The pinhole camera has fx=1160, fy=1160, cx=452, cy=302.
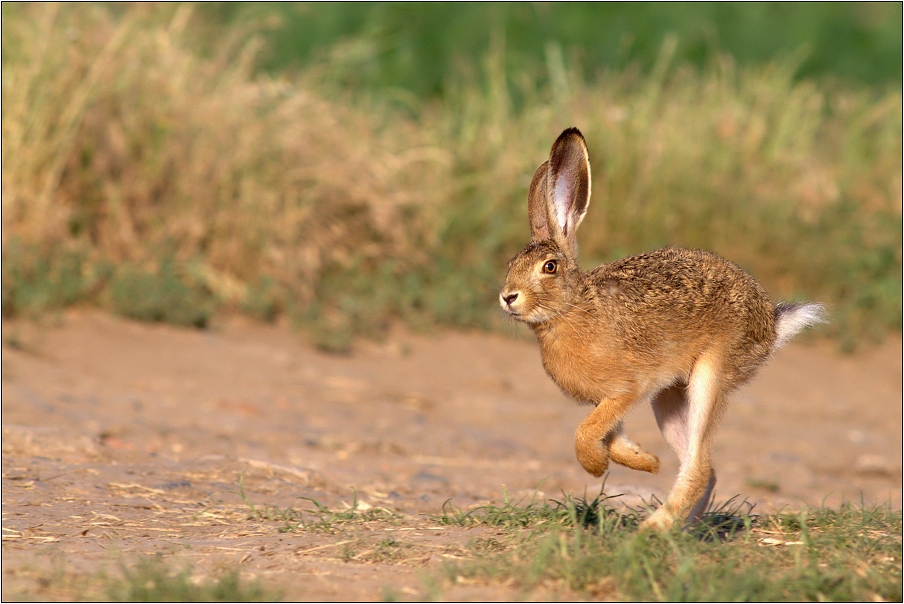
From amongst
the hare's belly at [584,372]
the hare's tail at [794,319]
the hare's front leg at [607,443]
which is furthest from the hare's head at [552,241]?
the hare's tail at [794,319]

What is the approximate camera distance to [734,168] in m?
11.4

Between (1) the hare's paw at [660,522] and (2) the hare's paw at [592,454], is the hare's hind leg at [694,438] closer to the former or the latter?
(1) the hare's paw at [660,522]

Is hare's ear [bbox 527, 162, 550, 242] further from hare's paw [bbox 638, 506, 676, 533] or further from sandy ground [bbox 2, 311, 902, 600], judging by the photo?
hare's paw [bbox 638, 506, 676, 533]

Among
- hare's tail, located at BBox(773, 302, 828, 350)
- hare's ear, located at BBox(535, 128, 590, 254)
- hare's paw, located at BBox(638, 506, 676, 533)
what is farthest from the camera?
hare's tail, located at BBox(773, 302, 828, 350)

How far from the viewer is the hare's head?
4562mm

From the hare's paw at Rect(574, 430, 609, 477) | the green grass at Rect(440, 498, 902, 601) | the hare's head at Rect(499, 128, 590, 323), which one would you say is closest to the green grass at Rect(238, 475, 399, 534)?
the green grass at Rect(440, 498, 902, 601)

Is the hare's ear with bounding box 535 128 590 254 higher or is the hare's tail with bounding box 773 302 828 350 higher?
the hare's ear with bounding box 535 128 590 254

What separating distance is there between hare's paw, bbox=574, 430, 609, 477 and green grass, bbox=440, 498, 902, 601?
0.18 m

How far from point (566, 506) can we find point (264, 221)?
18.1 ft

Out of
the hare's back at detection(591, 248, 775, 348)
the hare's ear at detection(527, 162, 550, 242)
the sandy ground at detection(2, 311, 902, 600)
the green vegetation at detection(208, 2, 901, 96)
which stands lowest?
the sandy ground at detection(2, 311, 902, 600)

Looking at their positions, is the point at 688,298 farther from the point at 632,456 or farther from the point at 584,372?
the point at 632,456

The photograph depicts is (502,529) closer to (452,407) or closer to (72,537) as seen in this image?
(72,537)

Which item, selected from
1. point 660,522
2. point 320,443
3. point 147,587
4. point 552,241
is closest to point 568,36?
point 320,443

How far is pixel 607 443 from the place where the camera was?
4.47 meters
